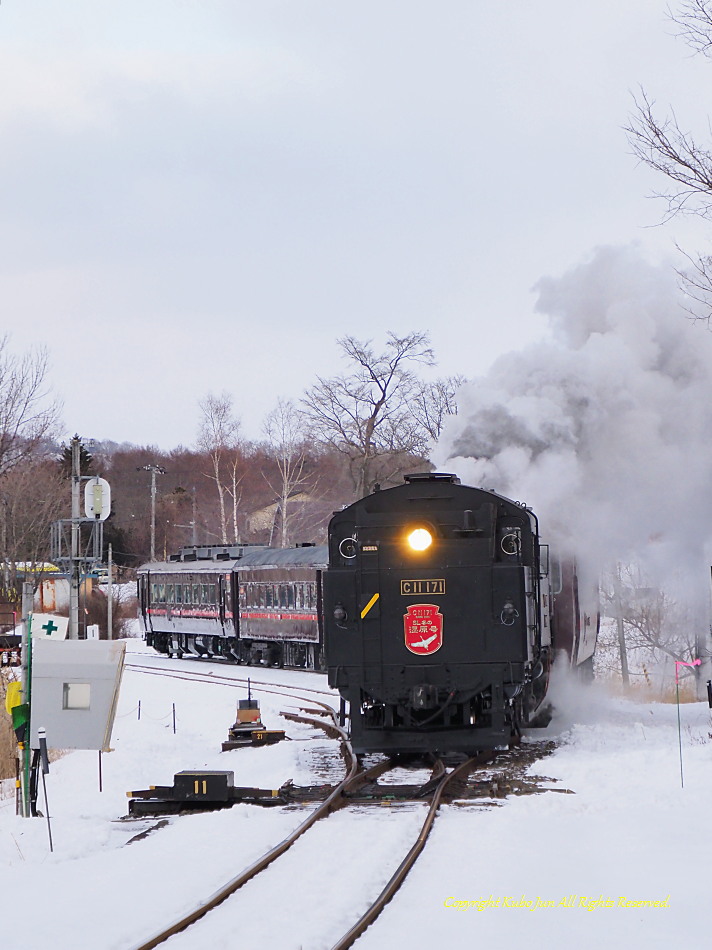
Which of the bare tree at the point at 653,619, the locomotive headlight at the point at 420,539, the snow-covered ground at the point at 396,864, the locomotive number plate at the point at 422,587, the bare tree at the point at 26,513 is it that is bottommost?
the snow-covered ground at the point at 396,864

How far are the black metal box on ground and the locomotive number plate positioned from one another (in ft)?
9.70

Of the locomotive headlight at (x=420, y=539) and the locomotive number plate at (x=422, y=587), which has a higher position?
the locomotive headlight at (x=420, y=539)

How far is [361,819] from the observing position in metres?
10.5

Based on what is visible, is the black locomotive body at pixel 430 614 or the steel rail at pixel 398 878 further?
the black locomotive body at pixel 430 614

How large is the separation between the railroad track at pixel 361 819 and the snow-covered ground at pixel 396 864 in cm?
5

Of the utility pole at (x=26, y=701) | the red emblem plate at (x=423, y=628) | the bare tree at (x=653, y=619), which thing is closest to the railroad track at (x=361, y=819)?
the red emblem plate at (x=423, y=628)

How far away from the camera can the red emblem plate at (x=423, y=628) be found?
13.0 meters

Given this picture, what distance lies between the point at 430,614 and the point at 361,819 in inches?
122

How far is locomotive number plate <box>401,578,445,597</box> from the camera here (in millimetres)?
13102

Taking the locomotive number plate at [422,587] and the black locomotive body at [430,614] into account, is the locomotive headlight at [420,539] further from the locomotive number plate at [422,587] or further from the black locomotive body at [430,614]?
the locomotive number plate at [422,587]

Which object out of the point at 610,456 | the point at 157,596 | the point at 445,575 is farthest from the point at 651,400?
the point at 157,596

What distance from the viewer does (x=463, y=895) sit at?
7625mm

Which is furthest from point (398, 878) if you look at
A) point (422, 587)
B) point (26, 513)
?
point (26, 513)

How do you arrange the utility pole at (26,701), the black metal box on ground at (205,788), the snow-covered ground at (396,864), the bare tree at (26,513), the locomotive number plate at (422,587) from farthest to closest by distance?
the bare tree at (26,513) → the locomotive number plate at (422,587) → the black metal box on ground at (205,788) → the utility pole at (26,701) → the snow-covered ground at (396,864)
